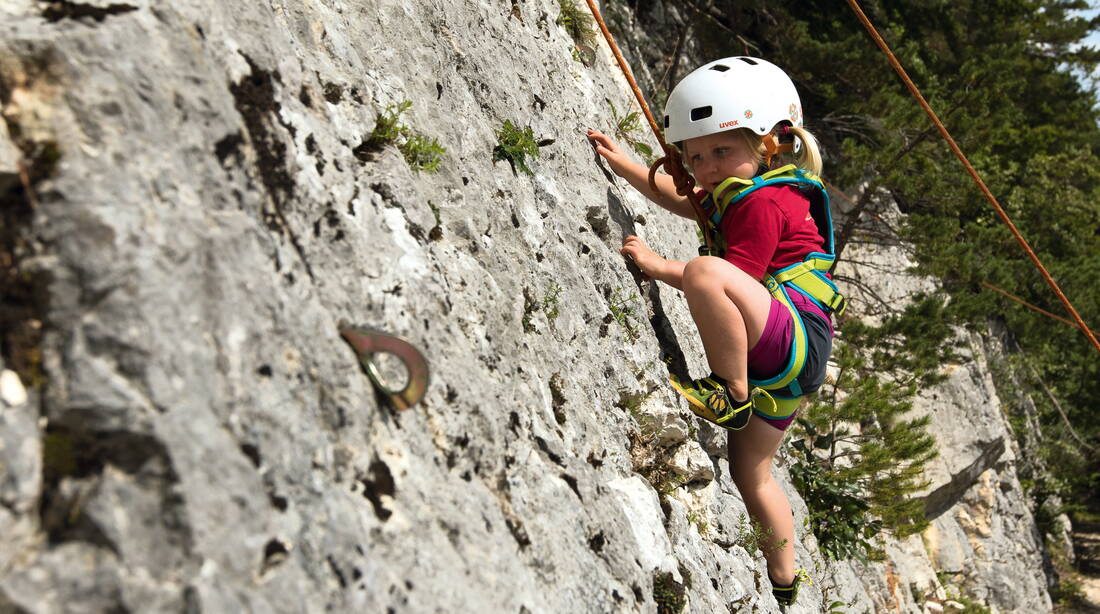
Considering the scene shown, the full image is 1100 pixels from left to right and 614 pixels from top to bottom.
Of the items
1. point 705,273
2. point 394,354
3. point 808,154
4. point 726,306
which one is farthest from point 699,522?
point 394,354

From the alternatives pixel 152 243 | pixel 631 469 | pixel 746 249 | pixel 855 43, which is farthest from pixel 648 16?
pixel 152 243

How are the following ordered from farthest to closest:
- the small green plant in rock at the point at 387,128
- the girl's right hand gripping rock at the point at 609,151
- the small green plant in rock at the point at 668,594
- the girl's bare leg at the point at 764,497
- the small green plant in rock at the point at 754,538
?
the girl's right hand gripping rock at the point at 609,151
the girl's bare leg at the point at 764,497
the small green plant in rock at the point at 754,538
the small green plant in rock at the point at 668,594
the small green plant in rock at the point at 387,128

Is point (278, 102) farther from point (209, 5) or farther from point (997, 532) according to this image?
point (997, 532)

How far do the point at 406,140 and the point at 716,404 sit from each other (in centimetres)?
194

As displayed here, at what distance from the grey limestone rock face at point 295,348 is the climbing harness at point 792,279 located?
0.68 metres

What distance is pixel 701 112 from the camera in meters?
4.38

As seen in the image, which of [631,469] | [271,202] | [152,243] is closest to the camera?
[152,243]

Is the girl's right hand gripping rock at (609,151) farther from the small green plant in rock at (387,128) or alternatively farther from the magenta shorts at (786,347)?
the small green plant in rock at (387,128)

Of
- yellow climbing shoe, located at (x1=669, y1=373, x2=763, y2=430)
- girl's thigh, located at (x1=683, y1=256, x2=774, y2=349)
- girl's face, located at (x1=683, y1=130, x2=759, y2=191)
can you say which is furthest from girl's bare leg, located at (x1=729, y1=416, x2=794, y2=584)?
girl's face, located at (x1=683, y1=130, x2=759, y2=191)

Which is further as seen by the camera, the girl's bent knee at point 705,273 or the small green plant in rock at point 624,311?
the small green plant in rock at point 624,311

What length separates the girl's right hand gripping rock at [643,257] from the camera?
4.57 metres

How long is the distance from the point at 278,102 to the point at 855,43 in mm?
11031

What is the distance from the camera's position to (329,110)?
2.96m

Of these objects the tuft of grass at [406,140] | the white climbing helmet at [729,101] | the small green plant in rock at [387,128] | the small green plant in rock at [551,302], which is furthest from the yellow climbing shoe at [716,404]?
the small green plant in rock at [387,128]
